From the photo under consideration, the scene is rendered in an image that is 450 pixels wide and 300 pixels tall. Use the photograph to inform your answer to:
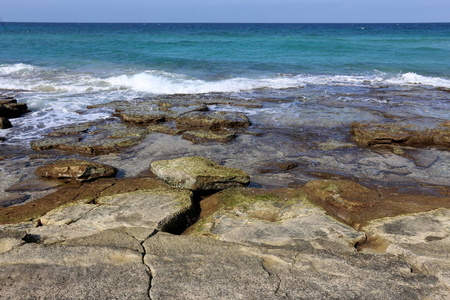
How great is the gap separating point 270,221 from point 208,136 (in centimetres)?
472

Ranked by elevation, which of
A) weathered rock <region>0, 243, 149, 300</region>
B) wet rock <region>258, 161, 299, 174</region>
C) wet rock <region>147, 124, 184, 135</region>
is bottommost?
wet rock <region>258, 161, 299, 174</region>

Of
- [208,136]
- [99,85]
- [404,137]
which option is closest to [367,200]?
[404,137]

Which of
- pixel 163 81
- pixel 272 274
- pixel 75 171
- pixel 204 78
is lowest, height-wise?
pixel 204 78

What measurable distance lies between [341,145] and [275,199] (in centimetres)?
387

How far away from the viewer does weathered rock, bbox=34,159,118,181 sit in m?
6.66

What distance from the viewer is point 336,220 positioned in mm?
4902

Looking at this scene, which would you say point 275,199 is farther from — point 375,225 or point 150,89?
point 150,89

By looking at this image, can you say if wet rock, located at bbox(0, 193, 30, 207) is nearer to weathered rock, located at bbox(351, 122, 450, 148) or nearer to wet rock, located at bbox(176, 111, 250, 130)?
wet rock, located at bbox(176, 111, 250, 130)

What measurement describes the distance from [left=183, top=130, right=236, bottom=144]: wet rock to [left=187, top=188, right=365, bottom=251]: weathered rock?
3365mm

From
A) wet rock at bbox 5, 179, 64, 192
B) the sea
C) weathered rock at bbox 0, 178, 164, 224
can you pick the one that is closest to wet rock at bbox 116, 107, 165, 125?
the sea

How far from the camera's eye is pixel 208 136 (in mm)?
9430

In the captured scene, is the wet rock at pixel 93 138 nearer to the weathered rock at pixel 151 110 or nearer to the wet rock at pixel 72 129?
the wet rock at pixel 72 129

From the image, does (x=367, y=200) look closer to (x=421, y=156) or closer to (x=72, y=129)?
(x=421, y=156)

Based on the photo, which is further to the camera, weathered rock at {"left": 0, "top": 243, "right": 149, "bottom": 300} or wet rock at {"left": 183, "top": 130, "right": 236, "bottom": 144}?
wet rock at {"left": 183, "top": 130, "right": 236, "bottom": 144}
